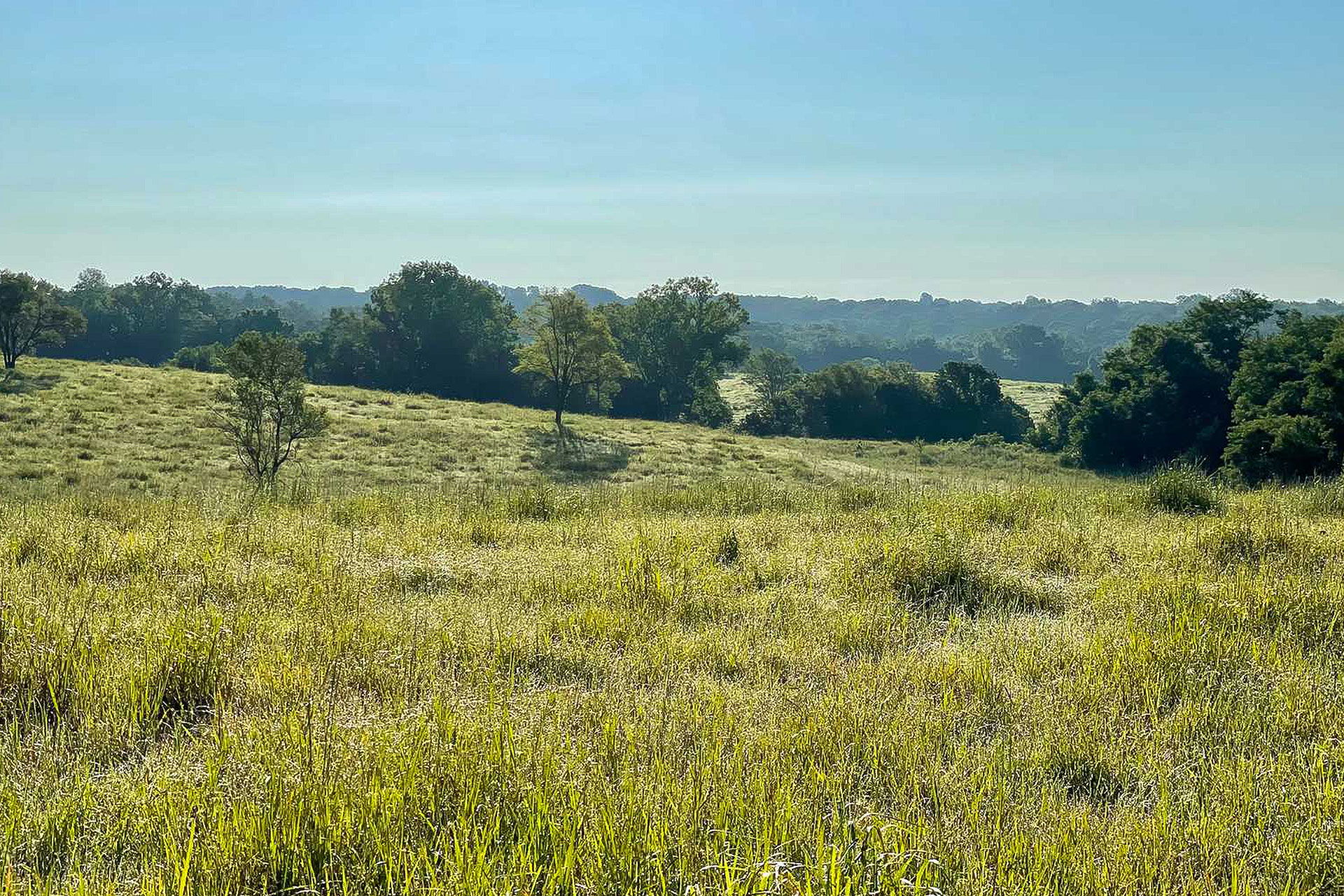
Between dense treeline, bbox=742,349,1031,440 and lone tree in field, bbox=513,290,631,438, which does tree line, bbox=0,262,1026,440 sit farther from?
lone tree in field, bbox=513,290,631,438

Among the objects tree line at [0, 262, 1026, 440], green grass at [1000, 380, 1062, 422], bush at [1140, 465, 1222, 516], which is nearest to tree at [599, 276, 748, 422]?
tree line at [0, 262, 1026, 440]

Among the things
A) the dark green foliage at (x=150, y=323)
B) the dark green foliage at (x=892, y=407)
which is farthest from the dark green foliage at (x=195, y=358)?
the dark green foliage at (x=892, y=407)

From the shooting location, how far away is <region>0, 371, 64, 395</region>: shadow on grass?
1380 inches

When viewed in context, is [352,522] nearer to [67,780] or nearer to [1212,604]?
[67,780]

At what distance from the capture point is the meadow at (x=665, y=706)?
2.58 m

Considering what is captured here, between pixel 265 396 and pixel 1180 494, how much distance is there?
23.1 meters

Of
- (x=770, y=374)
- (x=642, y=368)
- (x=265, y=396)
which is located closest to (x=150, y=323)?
(x=642, y=368)

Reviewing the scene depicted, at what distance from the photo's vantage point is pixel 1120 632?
4867mm

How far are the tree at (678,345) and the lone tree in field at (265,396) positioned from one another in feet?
167

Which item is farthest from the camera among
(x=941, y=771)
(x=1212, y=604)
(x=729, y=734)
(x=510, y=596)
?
(x=510, y=596)

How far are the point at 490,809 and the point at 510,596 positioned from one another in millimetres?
2936

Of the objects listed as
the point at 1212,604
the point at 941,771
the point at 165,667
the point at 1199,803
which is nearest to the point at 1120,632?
the point at 1212,604

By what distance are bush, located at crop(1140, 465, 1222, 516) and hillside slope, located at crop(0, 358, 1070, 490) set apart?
519 inches

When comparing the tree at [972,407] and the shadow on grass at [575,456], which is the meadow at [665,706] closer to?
the shadow on grass at [575,456]
